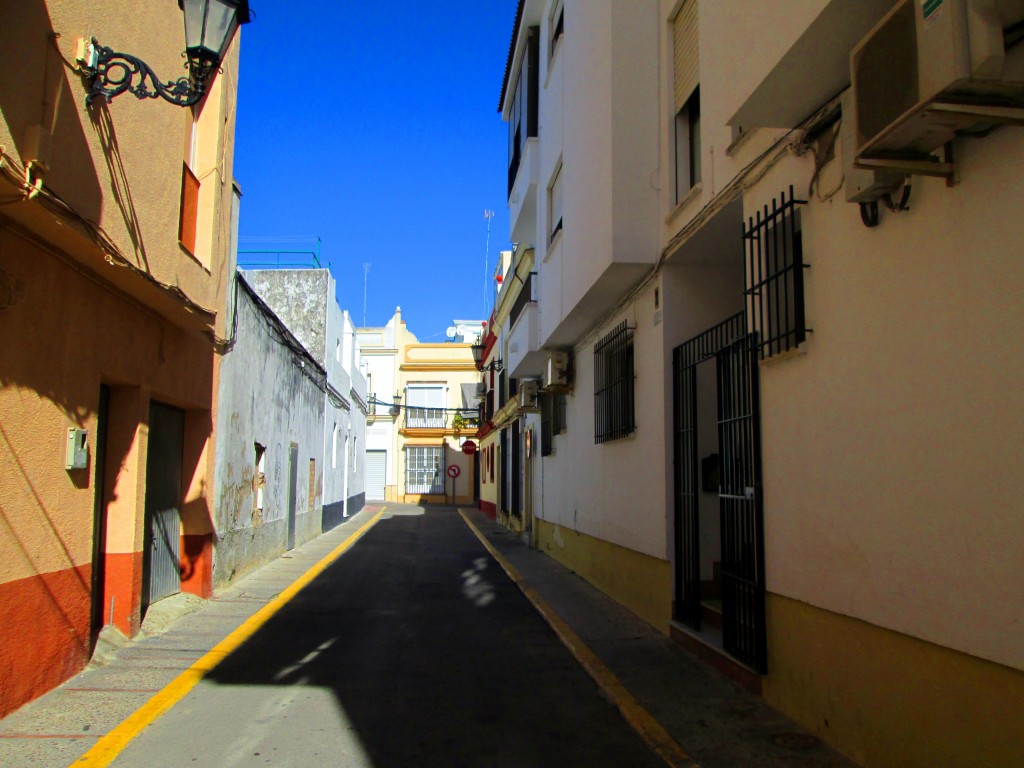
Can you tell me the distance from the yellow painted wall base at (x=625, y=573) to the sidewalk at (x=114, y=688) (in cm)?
439

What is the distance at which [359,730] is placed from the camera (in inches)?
218

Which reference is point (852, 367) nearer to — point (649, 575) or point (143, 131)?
point (649, 575)

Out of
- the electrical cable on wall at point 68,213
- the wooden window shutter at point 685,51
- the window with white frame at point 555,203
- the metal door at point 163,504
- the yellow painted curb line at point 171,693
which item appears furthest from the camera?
the window with white frame at point 555,203

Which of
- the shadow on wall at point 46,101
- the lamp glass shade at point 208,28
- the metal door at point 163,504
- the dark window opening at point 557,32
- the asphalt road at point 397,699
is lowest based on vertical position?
the asphalt road at point 397,699

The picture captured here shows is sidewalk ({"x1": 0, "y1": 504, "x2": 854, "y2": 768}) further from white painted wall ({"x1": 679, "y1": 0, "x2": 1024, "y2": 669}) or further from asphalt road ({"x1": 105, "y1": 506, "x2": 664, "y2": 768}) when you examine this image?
white painted wall ({"x1": 679, "y1": 0, "x2": 1024, "y2": 669})

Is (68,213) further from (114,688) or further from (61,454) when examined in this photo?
(114,688)

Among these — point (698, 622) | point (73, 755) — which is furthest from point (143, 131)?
point (698, 622)

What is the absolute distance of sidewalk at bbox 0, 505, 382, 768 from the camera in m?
5.05

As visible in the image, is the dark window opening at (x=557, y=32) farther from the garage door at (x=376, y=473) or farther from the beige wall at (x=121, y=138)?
the garage door at (x=376, y=473)

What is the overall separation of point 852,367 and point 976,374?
1.13m

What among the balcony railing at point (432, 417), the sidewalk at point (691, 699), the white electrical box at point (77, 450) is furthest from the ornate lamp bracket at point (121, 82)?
the balcony railing at point (432, 417)

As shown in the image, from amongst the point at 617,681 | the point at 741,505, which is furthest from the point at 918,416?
the point at 617,681

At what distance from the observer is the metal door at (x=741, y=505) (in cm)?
623

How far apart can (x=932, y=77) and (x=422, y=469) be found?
4078 centimetres
